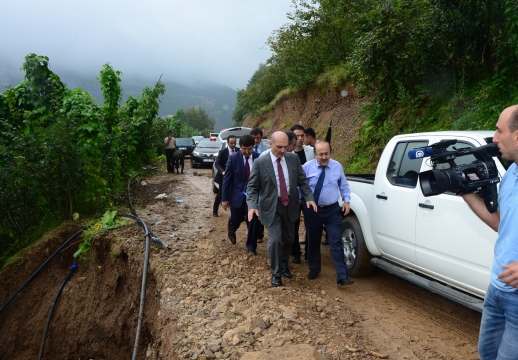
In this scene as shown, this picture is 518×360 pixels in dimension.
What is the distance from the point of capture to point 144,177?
54.5 ft

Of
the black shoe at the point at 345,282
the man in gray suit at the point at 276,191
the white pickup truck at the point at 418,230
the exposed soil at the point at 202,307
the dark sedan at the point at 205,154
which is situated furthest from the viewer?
the dark sedan at the point at 205,154

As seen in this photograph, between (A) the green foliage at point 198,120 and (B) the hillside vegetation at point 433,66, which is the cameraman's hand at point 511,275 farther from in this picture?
(A) the green foliage at point 198,120

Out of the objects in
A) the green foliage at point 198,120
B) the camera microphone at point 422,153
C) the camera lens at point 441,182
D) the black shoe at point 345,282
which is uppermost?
the camera microphone at point 422,153

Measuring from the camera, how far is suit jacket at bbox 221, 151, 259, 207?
22.1 ft

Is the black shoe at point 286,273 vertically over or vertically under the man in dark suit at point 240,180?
under

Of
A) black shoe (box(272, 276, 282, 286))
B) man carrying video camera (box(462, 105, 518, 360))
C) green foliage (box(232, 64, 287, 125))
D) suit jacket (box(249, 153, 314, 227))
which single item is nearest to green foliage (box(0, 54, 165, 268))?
suit jacket (box(249, 153, 314, 227))

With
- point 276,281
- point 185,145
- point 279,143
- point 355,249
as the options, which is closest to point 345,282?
point 355,249

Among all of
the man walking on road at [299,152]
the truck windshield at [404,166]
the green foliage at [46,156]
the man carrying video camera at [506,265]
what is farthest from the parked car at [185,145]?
the man carrying video camera at [506,265]

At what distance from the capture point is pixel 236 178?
6.77 meters

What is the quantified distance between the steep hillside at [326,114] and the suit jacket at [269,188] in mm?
8008

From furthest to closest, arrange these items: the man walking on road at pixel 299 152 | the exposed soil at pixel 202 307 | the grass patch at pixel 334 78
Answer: the grass patch at pixel 334 78 < the man walking on road at pixel 299 152 < the exposed soil at pixel 202 307

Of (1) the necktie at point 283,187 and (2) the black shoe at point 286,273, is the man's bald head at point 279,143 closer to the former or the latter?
(1) the necktie at point 283,187

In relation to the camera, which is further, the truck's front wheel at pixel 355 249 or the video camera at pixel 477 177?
the truck's front wheel at pixel 355 249

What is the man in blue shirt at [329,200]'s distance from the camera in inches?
201
